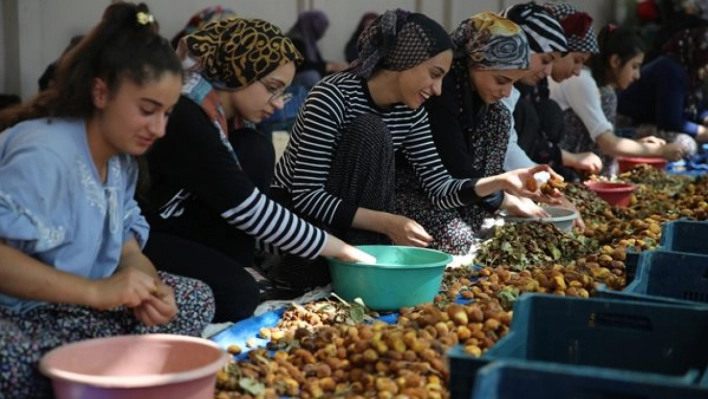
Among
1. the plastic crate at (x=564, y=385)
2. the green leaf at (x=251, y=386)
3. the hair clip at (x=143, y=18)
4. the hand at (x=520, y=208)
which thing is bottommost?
the green leaf at (x=251, y=386)

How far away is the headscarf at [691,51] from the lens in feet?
21.1

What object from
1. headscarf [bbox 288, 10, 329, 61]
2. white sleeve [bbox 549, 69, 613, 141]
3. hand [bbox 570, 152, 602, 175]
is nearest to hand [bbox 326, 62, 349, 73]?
headscarf [bbox 288, 10, 329, 61]

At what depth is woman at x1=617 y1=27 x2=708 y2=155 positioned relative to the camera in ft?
20.8

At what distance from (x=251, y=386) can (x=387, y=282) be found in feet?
2.43

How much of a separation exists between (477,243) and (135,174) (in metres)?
1.71

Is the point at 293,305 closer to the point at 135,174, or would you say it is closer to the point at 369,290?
the point at 369,290

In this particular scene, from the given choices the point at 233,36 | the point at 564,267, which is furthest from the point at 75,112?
the point at 564,267

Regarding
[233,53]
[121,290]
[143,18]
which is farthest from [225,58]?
[121,290]

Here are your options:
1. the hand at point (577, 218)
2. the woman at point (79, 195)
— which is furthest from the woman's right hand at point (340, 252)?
the hand at point (577, 218)

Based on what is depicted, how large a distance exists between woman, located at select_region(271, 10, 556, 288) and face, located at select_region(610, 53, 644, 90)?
2.64m

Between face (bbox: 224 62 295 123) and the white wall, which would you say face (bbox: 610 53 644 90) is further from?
face (bbox: 224 62 295 123)

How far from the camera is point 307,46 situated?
7602mm

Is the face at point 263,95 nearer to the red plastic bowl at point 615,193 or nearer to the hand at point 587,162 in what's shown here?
the red plastic bowl at point 615,193

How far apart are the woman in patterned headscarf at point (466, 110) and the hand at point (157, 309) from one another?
62.0 inches
